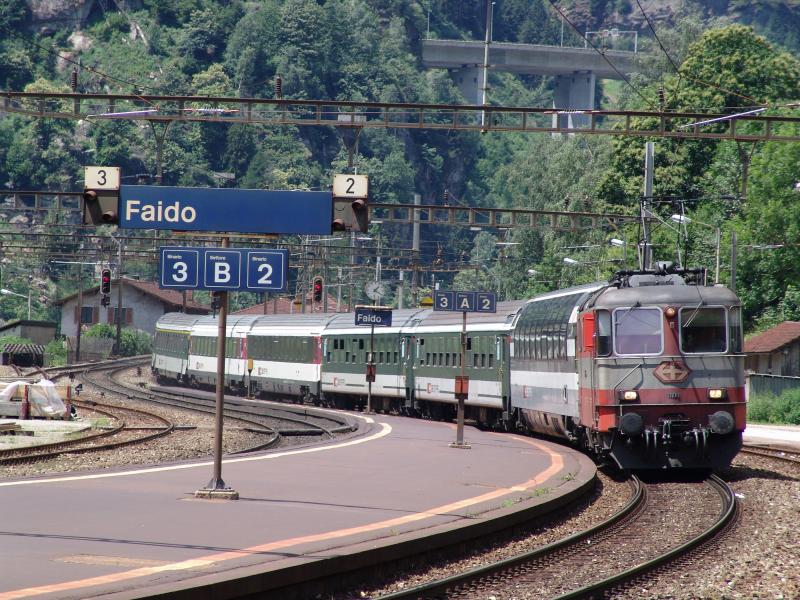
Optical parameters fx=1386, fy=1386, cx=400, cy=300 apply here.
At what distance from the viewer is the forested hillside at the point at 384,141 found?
68375 mm

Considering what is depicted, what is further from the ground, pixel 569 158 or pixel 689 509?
pixel 569 158

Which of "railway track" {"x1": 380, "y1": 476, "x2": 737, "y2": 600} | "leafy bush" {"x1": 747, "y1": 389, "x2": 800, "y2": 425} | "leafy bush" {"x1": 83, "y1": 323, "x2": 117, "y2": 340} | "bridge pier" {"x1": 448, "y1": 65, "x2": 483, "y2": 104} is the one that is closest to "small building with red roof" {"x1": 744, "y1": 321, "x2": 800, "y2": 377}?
"leafy bush" {"x1": 747, "y1": 389, "x2": 800, "y2": 425}

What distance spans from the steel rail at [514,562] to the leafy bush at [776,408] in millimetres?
29239

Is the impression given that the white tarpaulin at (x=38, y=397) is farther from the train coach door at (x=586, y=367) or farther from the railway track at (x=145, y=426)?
the train coach door at (x=586, y=367)

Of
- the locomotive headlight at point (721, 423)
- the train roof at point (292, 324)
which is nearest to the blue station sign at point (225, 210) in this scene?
the locomotive headlight at point (721, 423)

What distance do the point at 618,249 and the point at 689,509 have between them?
51.8 m

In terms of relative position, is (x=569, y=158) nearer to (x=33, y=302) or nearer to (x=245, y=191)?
(x=33, y=302)

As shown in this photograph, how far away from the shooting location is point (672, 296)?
20516 mm

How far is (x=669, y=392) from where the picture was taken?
2009 cm

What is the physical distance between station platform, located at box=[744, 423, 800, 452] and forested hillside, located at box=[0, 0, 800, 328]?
52.6 feet

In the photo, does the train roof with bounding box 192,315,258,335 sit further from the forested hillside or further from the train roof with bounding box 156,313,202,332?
the forested hillside

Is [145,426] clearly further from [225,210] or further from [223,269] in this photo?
[225,210]

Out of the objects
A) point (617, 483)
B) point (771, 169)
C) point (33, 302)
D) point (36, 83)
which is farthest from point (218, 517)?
point (36, 83)

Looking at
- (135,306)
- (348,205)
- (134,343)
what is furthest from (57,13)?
(348,205)
